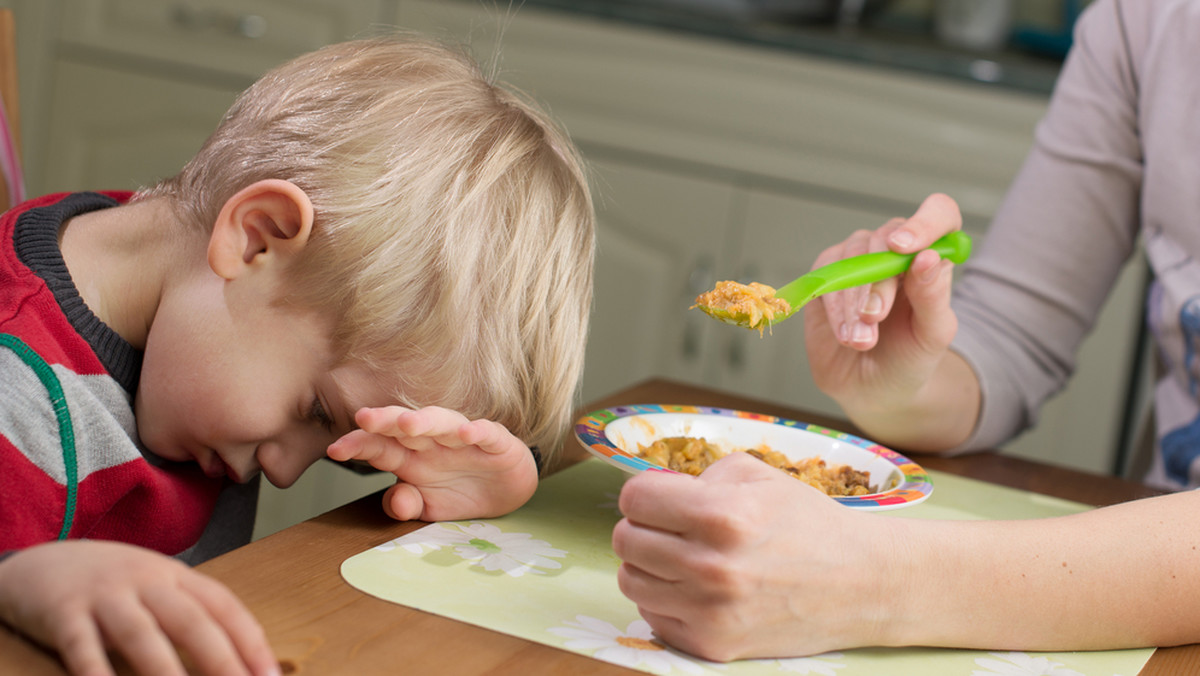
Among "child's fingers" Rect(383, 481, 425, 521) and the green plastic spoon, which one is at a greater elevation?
the green plastic spoon

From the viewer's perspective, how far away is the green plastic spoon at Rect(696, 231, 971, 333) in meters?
0.73

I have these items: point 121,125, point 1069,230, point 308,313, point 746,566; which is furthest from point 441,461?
point 121,125

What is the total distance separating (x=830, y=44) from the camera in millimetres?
1922

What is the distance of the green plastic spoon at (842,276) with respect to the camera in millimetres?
726

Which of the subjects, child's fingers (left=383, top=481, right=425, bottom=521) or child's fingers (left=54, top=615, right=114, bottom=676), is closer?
child's fingers (left=54, top=615, right=114, bottom=676)

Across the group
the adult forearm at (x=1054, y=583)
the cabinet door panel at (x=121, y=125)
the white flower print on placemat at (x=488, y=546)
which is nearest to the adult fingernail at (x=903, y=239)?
the adult forearm at (x=1054, y=583)

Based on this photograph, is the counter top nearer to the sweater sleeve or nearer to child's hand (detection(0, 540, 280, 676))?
the sweater sleeve

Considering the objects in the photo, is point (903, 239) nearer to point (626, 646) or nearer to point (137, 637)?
point (626, 646)

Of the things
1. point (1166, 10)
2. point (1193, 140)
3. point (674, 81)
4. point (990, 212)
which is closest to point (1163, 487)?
point (1193, 140)

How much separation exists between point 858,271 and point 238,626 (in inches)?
20.5

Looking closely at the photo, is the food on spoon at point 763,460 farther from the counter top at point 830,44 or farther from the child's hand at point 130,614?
the counter top at point 830,44

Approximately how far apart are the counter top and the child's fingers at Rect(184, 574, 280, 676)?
5.59ft

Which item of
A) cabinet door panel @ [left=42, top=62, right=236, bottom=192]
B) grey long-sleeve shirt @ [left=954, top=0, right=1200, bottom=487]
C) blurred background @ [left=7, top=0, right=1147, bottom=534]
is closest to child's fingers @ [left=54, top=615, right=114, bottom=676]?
grey long-sleeve shirt @ [left=954, top=0, right=1200, bottom=487]

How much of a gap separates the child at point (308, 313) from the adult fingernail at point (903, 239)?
0.24 meters
